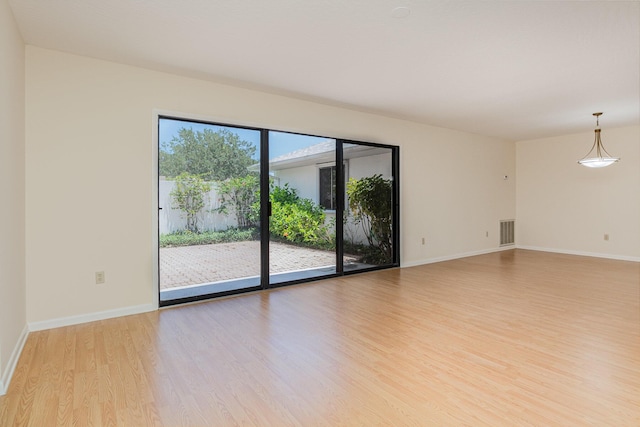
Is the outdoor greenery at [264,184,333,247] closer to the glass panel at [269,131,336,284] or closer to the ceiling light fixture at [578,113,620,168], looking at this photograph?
the glass panel at [269,131,336,284]

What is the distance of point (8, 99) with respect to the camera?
2326mm

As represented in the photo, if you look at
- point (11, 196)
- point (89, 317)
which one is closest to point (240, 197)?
point (89, 317)

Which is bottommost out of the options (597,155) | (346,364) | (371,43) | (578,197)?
(346,364)

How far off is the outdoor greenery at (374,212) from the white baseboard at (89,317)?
3.02m

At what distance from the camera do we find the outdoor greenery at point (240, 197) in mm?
4020

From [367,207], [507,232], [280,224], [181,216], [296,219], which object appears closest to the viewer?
[181,216]

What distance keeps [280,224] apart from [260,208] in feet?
1.16

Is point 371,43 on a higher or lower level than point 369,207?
higher

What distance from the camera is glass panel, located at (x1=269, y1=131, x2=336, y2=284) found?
4414 millimetres

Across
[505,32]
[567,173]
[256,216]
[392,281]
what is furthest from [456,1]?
[567,173]

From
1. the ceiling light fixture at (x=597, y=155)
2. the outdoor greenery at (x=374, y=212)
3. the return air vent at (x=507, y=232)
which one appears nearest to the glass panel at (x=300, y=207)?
the outdoor greenery at (x=374, y=212)

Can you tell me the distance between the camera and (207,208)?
3906mm

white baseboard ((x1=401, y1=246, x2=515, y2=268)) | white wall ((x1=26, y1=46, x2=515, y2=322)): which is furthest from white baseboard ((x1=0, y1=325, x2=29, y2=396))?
white baseboard ((x1=401, y1=246, x2=515, y2=268))

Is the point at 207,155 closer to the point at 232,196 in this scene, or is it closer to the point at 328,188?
the point at 232,196
